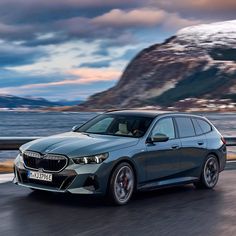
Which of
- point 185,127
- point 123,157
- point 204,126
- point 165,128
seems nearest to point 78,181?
point 123,157

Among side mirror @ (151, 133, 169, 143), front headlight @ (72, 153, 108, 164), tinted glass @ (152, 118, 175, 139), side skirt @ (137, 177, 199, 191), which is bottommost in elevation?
side skirt @ (137, 177, 199, 191)

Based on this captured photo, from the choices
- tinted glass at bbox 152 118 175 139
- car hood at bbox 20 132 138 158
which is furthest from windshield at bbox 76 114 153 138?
car hood at bbox 20 132 138 158

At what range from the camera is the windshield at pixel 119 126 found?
359 inches

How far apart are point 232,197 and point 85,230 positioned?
3918 millimetres

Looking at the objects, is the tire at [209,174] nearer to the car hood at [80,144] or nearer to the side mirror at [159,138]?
A: the side mirror at [159,138]

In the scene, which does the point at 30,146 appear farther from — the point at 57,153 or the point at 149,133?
the point at 149,133

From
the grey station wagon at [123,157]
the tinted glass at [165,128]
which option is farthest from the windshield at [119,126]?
the tinted glass at [165,128]

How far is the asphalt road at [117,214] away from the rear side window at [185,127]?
3.46 feet

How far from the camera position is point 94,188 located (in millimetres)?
7984

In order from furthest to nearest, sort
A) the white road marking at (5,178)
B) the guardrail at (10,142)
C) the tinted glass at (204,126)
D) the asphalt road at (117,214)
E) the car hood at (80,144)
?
the guardrail at (10,142), the tinted glass at (204,126), the white road marking at (5,178), the car hood at (80,144), the asphalt road at (117,214)

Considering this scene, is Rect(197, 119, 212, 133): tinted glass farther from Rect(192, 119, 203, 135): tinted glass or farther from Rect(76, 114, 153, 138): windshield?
Rect(76, 114, 153, 138): windshield

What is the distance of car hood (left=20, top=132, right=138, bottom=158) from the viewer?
7.95m

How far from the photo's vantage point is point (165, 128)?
9.66 metres

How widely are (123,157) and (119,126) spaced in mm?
1093
